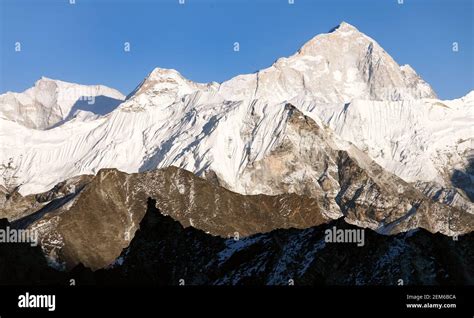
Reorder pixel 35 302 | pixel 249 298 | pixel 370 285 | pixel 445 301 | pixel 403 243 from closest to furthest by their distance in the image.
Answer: pixel 35 302, pixel 445 301, pixel 249 298, pixel 370 285, pixel 403 243

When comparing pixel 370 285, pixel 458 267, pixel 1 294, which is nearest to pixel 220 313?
pixel 1 294

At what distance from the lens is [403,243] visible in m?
199

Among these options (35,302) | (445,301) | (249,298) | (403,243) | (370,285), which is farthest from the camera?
(403,243)

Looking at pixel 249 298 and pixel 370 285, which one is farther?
pixel 370 285

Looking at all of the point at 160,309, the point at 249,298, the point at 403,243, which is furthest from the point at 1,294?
the point at 403,243

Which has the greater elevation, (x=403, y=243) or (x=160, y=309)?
(x=403, y=243)

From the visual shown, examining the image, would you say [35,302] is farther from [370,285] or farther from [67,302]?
[370,285]

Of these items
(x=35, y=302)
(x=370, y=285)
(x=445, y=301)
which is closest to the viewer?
(x=35, y=302)

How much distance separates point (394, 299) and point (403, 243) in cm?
4689

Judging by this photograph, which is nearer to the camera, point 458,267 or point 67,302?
point 67,302

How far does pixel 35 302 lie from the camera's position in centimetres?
13888

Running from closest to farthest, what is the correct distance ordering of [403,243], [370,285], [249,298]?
[249,298] < [370,285] < [403,243]

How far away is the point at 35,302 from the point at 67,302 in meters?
4.45

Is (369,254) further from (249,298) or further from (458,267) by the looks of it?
(249,298)
